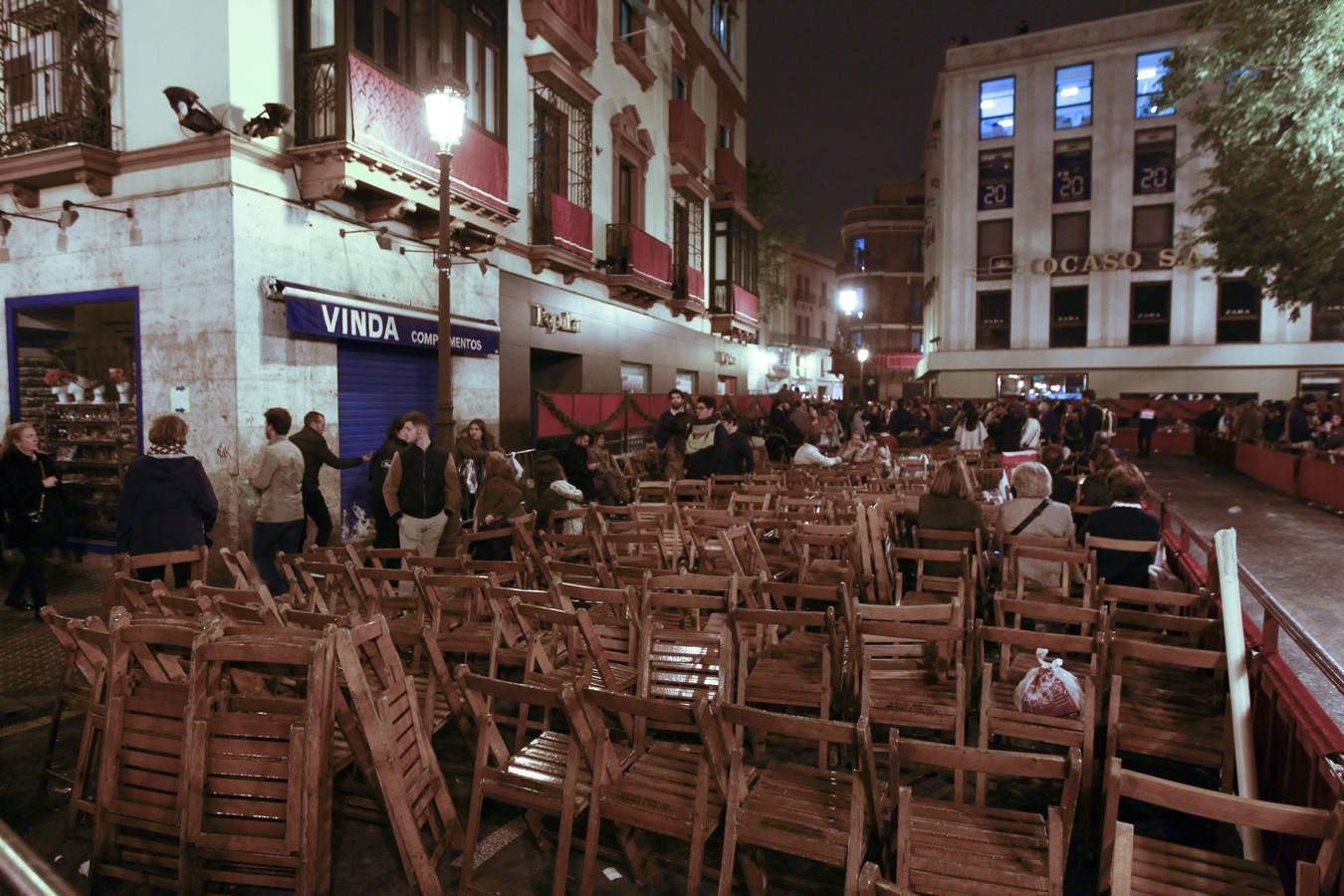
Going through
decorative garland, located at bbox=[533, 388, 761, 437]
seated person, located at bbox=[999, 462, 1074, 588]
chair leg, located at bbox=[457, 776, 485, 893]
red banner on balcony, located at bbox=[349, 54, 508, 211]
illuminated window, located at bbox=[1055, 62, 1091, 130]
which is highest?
illuminated window, located at bbox=[1055, 62, 1091, 130]

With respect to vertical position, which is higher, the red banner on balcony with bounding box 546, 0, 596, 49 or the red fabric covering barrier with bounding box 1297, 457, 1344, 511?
the red banner on balcony with bounding box 546, 0, 596, 49

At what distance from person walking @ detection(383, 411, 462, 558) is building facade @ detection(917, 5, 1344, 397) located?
114 feet

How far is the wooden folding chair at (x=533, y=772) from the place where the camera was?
2.81 m

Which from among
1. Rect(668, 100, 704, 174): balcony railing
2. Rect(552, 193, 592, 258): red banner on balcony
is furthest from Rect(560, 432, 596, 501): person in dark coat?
Rect(668, 100, 704, 174): balcony railing

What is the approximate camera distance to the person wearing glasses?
10453 millimetres

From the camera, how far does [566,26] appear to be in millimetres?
14406

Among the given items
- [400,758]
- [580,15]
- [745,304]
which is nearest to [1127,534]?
[400,758]

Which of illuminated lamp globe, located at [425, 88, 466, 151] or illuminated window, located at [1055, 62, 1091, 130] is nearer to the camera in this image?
illuminated lamp globe, located at [425, 88, 466, 151]

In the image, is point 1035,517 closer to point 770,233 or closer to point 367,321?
point 367,321

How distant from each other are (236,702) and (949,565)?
4.85 meters

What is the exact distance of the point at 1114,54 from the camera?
115 feet

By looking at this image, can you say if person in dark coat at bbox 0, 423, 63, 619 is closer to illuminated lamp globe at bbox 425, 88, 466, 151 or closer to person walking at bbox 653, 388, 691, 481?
illuminated lamp globe at bbox 425, 88, 466, 151

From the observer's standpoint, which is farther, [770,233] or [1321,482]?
[770,233]

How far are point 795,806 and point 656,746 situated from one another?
28.3 inches
